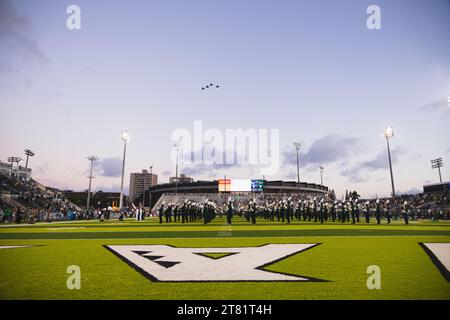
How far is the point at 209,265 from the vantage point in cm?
588

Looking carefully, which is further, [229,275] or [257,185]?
[257,185]

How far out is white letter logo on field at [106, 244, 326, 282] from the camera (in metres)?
4.82

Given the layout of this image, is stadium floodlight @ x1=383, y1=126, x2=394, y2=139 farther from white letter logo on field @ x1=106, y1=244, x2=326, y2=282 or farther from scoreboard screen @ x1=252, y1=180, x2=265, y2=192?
white letter logo on field @ x1=106, y1=244, x2=326, y2=282

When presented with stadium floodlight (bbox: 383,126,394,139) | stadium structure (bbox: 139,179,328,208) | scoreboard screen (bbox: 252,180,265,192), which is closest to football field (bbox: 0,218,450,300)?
stadium floodlight (bbox: 383,126,394,139)

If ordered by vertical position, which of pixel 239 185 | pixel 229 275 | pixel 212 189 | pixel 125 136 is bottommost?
pixel 229 275

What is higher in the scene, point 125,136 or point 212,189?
point 125,136

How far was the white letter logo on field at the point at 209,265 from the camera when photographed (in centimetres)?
482

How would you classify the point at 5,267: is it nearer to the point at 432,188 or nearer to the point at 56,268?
the point at 56,268

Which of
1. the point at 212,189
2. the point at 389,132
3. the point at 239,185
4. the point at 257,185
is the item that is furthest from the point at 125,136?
the point at 212,189

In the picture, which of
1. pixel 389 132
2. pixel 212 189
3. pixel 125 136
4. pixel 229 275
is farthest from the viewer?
pixel 212 189

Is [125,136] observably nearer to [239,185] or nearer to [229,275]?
[239,185]

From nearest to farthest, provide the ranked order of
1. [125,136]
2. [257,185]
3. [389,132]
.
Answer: [389,132]
[125,136]
[257,185]

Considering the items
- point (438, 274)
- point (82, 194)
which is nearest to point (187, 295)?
point (438, 274)

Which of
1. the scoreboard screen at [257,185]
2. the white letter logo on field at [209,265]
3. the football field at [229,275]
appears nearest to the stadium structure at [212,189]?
the scoreboard screen at [257,185]
